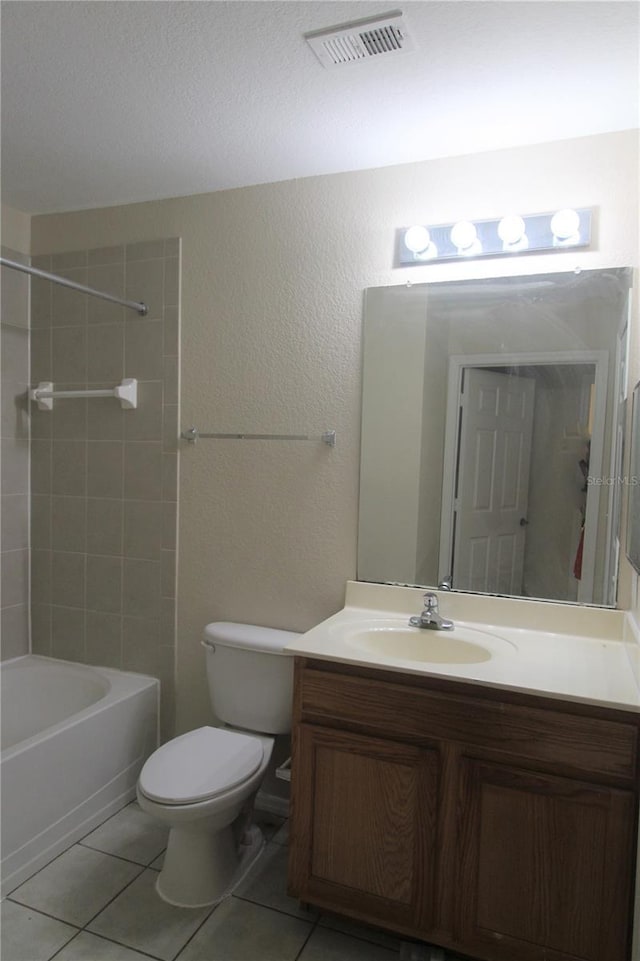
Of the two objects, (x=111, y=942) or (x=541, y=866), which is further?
(x=111, y=942)

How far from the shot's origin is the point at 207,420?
239cm

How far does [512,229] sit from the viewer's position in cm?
186

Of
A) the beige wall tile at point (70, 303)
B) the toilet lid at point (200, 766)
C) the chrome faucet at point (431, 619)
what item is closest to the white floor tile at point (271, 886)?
the toilet lid at point (200, 766)

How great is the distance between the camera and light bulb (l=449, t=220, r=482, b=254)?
1.91 m

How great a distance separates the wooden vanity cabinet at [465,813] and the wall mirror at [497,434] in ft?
1.77

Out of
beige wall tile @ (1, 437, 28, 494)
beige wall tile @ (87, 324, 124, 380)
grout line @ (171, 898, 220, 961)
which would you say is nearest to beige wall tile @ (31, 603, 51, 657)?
beige wall tile @ (1, 437, 28, 494)

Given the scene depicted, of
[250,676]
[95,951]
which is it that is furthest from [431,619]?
[95,951]

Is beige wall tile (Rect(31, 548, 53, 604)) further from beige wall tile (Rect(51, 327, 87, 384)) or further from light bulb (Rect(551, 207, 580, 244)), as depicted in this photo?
light bulb (Rect(551, 207, 580, 244))

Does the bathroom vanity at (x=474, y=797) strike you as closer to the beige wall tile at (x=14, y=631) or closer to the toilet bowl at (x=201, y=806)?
the toilet bowl at (x=201, y=806)

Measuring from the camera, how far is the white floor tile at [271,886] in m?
1.83

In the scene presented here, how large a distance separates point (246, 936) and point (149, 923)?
290mm

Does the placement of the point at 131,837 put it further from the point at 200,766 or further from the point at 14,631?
the point at 14,631

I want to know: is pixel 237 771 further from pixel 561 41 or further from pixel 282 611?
pixel 561 41

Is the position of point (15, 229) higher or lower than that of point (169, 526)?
higher
